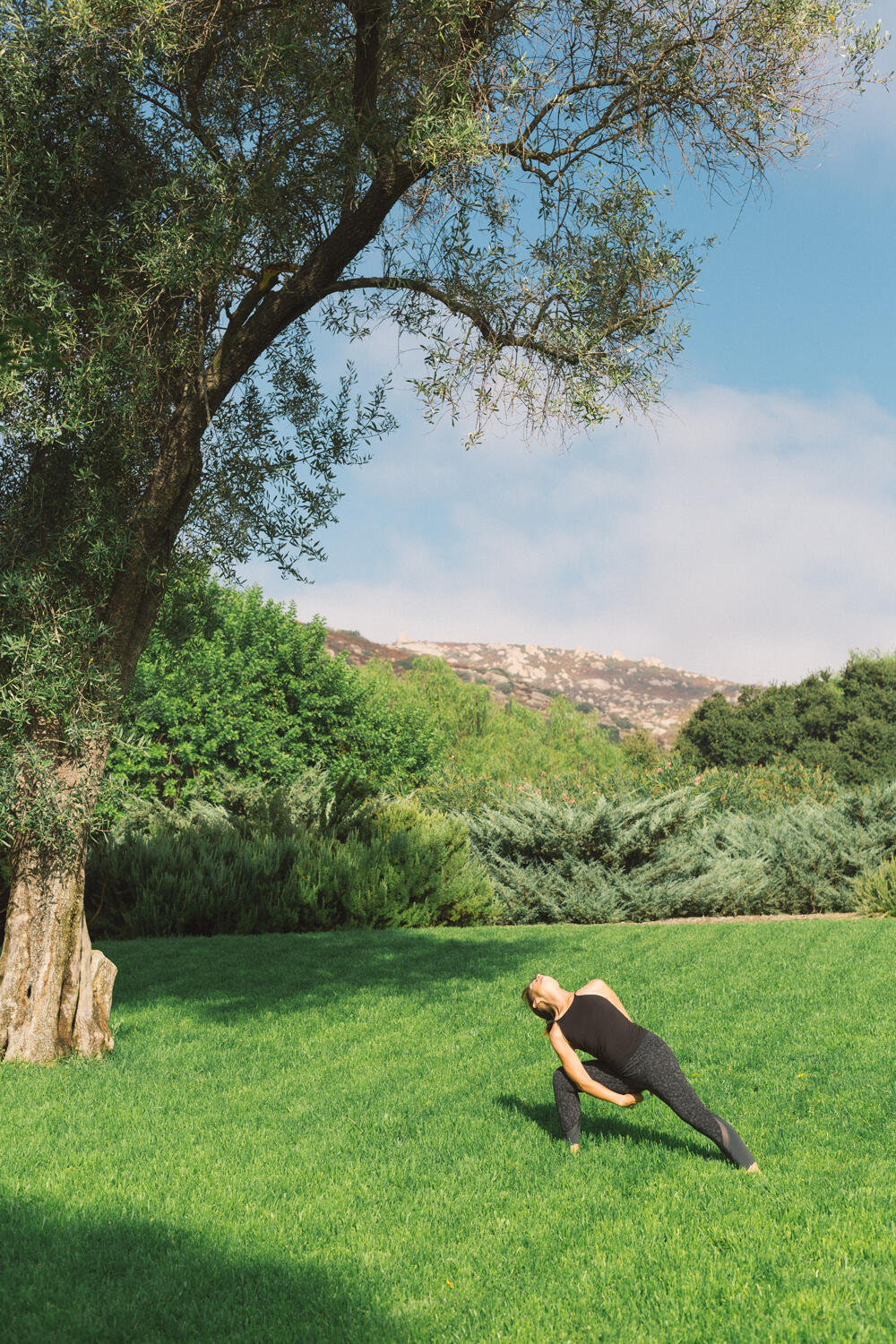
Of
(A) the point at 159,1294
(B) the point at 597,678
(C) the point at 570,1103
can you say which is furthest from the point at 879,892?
(B) the point at 597,678

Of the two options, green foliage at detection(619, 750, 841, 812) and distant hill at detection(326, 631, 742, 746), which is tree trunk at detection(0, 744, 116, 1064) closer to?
green foliage at detection(619, 750, 841, 812)

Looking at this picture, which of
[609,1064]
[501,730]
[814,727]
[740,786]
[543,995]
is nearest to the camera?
[609,1064]

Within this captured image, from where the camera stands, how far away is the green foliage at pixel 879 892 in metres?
13.3

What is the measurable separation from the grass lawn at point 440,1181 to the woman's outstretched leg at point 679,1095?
0.42 feet

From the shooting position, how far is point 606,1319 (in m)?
3.38

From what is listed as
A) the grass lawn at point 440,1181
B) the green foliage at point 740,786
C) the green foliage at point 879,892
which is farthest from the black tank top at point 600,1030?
the green foliage at point 740,786

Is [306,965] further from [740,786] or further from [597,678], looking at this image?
[597,678]

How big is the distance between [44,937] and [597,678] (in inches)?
4679

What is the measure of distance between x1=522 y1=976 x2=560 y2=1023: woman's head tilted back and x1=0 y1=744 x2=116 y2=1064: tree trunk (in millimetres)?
3396

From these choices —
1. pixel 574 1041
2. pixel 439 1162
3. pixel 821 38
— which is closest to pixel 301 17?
pixel 821 38

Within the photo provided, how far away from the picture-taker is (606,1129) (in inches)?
209

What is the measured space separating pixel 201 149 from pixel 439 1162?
6860 mm

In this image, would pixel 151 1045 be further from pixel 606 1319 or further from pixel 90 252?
pixel 90 252

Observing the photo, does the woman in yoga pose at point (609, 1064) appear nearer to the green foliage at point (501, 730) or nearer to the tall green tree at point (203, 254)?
the tall green tree at point (203, 254)
